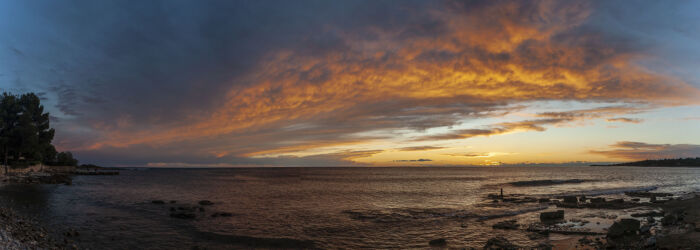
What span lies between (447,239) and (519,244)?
4.24 metres

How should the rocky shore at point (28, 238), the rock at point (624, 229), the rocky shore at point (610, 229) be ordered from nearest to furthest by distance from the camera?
1. the rocky shore at point (28, 238)
2. the rocky shore at point (610, 229)
3. the rock at point (624, 229)

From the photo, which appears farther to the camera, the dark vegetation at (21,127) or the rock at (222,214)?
the dark vegetation at (21,127)

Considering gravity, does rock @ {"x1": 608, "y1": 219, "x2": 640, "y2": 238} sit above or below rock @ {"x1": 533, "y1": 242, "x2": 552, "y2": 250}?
above

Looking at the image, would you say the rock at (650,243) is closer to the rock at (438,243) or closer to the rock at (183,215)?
the rock at (438,243)

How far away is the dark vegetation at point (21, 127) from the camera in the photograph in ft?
215

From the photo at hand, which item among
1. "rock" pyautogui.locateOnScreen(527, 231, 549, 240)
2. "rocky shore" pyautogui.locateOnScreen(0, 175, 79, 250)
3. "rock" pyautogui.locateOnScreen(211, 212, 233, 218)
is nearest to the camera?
"rocky shore" pyautogui.locateOnScreen(0, 175, 79, 250)

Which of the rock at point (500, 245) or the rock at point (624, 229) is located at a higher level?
the rock at point (624, 229)

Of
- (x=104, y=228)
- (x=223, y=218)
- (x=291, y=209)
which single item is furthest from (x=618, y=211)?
(x=104, y=228)

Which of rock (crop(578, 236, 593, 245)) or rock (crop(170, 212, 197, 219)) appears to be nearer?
rock (crop(578, 236, 593, 245))

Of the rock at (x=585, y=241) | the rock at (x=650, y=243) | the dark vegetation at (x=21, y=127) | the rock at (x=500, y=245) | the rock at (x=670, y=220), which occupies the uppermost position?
the dark vegetation at (x=21, y=127)

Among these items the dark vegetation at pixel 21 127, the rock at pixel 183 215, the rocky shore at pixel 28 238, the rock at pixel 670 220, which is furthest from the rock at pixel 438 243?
the dark vegetation at pixel 21 127

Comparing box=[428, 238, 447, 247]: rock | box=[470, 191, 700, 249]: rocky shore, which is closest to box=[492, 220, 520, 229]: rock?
box=[470, 191, 700, 249]: rocky shore

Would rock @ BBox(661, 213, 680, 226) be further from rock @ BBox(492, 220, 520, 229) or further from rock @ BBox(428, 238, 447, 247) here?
rock @ BBox(428, 238, 447, 247)

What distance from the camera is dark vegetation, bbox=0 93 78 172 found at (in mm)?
65625
